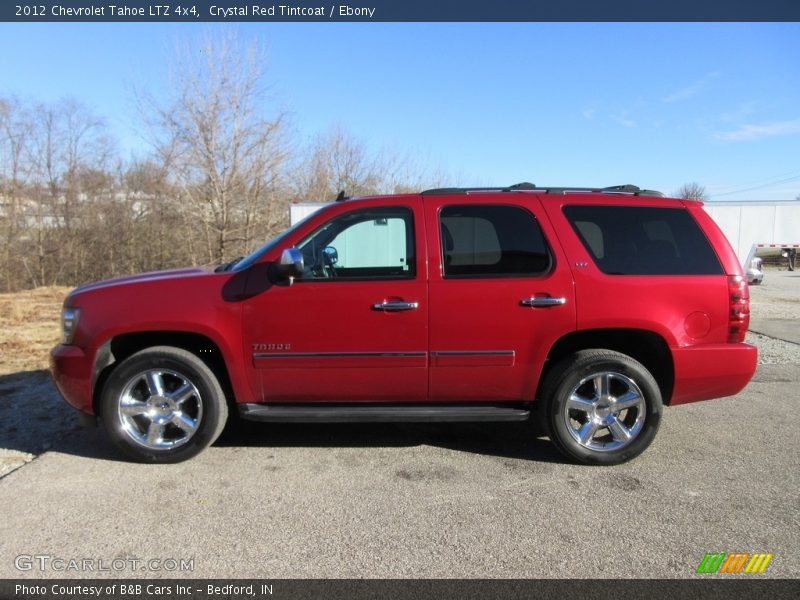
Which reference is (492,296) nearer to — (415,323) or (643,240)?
(415,323)

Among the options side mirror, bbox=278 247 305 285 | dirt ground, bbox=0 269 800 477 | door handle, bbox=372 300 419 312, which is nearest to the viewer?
side mirror, bbox=278 247 305 285

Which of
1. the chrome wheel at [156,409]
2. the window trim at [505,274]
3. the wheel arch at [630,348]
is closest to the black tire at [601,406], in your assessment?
the wheel arch at [630,348]

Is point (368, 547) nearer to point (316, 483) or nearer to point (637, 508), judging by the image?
point (316, 483)

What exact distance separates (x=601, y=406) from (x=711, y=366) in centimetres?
82

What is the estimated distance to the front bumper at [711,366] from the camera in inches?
145

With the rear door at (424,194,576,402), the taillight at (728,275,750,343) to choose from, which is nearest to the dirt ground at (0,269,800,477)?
the rear door at (424,194,576,402)

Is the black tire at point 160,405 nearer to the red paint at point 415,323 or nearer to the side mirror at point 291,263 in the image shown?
the red paint at point 415,323

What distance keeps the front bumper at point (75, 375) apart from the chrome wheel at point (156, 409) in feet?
0.80

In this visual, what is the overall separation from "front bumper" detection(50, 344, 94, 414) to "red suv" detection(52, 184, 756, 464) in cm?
1

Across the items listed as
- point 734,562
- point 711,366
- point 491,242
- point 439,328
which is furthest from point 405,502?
point 711,366

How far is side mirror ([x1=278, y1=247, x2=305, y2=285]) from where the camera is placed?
3430mm

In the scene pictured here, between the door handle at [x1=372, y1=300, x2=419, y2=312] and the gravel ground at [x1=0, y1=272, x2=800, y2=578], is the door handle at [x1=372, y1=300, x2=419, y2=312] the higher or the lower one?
the higher one

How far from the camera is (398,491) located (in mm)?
3355

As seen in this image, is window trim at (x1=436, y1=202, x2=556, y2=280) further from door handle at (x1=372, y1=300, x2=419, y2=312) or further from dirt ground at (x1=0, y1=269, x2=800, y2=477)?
dirt ground at (x1=0, y1=269, x2=800, y2=477)
